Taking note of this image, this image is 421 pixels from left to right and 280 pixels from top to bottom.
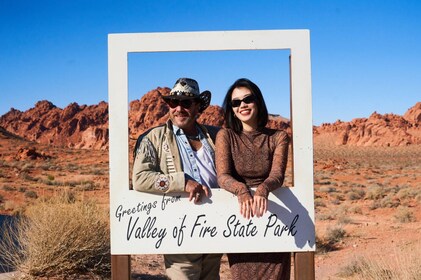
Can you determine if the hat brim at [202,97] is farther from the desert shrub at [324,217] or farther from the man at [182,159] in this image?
the desert shrub at [324,217]

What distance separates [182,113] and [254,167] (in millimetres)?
638

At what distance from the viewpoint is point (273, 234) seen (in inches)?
132

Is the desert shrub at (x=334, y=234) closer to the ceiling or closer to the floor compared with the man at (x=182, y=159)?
closer to the floor

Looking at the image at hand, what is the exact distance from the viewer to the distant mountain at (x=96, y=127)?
228ft

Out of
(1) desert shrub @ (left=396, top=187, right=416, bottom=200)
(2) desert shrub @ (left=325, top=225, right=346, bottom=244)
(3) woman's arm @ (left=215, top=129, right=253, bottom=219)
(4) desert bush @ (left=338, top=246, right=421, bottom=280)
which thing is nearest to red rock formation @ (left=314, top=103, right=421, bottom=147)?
(1) desert shrub @ (left=396, top=187, right=416, bottom=200)

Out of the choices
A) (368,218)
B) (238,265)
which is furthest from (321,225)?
(238,265)

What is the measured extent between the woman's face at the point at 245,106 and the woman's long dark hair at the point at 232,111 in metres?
0.03

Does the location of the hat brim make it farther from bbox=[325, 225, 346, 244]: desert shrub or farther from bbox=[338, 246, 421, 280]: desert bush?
bbox=[325, 225, 346, 244]: desert shrub

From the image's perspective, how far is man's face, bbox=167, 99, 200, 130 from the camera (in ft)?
11.3

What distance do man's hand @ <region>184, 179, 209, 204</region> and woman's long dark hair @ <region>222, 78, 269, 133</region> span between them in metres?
0.44

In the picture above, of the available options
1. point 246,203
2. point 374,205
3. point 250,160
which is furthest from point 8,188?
point 246,203

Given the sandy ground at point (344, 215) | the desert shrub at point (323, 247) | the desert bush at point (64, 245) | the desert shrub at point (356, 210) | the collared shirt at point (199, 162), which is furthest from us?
the desert shrub at point (356, 210)

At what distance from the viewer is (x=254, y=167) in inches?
127

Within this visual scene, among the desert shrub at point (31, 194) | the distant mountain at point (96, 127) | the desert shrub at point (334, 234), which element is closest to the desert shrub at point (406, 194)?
the desert shrub at point (334, 234)
